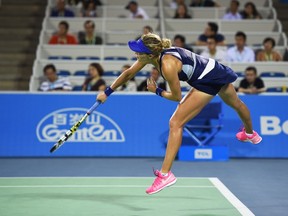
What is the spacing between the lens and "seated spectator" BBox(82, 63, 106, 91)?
1270 cm

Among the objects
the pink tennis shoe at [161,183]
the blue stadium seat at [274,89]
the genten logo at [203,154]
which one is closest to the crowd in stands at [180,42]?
the blue stadium seat at [274,89]

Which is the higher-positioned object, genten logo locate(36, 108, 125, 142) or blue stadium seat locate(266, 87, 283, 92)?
blue stadium seat locate(266, 87, 283, 92)

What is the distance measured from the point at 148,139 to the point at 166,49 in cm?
504

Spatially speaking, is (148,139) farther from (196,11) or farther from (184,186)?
(196,11)

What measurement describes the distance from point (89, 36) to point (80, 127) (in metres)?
3.49

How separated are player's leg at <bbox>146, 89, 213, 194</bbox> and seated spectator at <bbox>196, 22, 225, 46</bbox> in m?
7.20

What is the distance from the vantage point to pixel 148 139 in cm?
1223

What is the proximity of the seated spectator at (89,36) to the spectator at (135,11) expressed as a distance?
122cm

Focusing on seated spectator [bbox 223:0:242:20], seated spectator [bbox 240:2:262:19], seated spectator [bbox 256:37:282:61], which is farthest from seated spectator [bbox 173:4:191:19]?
seated spectator [bbox 256:37:282:61]

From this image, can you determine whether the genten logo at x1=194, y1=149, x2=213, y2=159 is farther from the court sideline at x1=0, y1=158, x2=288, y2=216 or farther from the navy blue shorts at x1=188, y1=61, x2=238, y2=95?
the navy blue shorts at x1=188, y1=61, x2=238, y2=95

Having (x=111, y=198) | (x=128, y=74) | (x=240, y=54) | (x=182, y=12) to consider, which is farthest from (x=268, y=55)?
(x=111, y=198)

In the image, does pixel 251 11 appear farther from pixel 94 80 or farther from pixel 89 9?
pixel 94 80

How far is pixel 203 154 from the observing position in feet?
39.0

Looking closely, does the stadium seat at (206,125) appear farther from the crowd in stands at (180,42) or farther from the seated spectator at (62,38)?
the seated spectator at (62,38)
